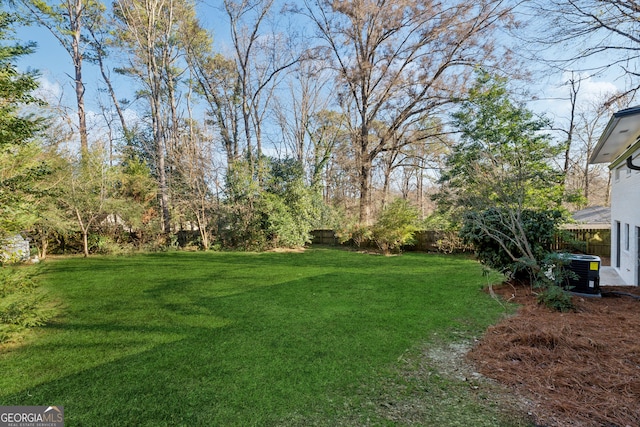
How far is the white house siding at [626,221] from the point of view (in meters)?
5.82

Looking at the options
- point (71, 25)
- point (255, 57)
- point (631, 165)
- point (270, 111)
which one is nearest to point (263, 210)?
point (255, 57)

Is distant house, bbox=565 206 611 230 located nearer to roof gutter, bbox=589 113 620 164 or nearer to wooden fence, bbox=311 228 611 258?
wooden fence, bbox=311 228 611 258

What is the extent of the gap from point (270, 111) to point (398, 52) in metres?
9.08

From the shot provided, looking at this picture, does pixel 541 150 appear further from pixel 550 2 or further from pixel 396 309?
pixel 396 309

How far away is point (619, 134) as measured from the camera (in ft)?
20.5

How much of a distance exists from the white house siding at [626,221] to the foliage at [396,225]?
5430mm

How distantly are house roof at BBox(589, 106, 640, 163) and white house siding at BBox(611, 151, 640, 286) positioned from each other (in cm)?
56

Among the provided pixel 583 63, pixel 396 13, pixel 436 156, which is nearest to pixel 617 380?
pixel 583 63

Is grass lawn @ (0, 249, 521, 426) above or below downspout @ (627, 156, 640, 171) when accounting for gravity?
below

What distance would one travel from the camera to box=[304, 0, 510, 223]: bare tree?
12688 millimetres

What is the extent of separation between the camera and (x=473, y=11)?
40.8 feet

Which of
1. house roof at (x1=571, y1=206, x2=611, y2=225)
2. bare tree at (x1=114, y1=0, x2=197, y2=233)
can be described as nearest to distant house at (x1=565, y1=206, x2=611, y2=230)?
house roof at (x1=571, y1=206, x2=611, y2=225)

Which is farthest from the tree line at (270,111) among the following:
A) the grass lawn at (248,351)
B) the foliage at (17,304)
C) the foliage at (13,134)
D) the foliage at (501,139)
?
the foliage at (17,304)

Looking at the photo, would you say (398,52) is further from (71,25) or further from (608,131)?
(71,25)
